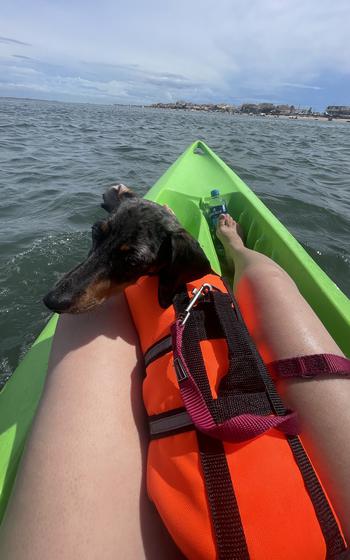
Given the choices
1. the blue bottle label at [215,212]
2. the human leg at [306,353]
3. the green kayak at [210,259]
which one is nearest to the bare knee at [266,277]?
the human leg at [306,353]

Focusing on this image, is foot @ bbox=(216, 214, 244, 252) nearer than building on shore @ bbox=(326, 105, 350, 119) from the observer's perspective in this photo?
Yes

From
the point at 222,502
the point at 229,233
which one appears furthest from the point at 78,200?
the point at 222,502

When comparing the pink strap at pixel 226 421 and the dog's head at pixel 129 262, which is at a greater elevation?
the dog's head at pixel 129 262

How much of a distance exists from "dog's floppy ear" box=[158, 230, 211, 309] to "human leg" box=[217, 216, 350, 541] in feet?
1.71

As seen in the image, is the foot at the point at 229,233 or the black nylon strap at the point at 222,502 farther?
the foot at the point at 229,233

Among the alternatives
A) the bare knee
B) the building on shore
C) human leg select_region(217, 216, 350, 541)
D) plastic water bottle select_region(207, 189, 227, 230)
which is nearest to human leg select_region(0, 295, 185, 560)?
human leg select_region(217, 216, 350, 541)

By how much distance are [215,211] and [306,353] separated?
3481 mm

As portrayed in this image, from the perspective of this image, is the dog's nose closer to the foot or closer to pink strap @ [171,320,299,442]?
pink strap @ [171,320,299,442]

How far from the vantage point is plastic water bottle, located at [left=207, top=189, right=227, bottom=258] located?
14.8 ft

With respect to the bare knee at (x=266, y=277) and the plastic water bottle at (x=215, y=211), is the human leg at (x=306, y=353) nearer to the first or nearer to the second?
the bare knee at (x=266, y=277)

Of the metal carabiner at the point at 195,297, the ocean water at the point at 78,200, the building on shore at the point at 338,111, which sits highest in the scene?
the building on shore at the point at 338,111

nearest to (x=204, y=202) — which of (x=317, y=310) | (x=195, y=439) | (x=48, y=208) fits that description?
(x=317, y=310)

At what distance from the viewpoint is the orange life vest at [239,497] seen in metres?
0.98

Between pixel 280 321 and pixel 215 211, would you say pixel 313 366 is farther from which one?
pixel 215 211
